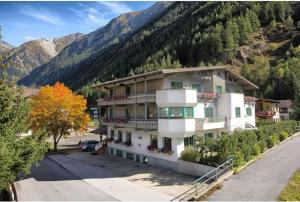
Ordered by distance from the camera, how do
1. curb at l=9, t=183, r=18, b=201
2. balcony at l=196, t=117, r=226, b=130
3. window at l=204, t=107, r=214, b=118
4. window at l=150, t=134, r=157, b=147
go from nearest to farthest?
1. curb at l=9, t=183, r=18, b=201
2. balcony at l=196, t=117, r=226, b=130
3. window at l=150, t=134, r=157, b=147
4. window at l=204, t=107, r=214, b=118

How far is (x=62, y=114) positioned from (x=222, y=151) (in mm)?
30607

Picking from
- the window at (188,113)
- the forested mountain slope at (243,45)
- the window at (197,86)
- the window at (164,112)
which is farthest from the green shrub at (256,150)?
the forested mountain slope at (243,45)

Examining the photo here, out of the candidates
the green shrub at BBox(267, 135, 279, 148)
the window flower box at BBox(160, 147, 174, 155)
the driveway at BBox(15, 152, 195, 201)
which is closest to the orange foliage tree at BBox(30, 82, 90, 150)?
the driveway at BBox(15, 152, 195, 201)

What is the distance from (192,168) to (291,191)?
1130 centimetres

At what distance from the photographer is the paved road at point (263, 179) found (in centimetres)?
2245

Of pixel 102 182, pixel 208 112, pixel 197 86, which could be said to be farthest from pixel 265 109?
pixel 102 182

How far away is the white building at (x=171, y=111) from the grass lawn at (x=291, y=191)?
1173cm

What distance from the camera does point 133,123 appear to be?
130ft

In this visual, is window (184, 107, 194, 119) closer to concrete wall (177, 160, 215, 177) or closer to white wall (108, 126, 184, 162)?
white wall (108, 126, 184, 162)

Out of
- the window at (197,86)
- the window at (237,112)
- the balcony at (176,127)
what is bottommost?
the balcony at (176,127)

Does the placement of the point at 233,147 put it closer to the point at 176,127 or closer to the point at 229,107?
the point at 176,127

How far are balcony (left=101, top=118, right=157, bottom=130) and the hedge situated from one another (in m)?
4.75

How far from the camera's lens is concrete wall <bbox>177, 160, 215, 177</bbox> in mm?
31178

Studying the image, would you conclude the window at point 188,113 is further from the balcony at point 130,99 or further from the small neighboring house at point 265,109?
the small neighboring house at point 265,109
